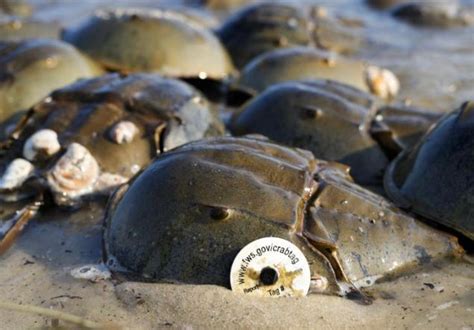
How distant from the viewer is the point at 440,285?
2.54m

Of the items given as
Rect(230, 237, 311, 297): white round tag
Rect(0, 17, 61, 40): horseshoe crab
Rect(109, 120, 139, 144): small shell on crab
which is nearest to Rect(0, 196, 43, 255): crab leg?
Rect(109, 120, 139, 144): small shell on crab

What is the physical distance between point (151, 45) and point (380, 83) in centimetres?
175

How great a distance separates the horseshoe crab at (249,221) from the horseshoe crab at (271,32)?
3253mm

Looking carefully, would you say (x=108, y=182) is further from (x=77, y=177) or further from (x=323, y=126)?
(x=323, y=126)

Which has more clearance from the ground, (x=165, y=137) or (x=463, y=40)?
(x=165, y=137)

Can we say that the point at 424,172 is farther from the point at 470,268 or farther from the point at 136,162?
the point at 136,162

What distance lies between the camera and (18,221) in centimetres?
304

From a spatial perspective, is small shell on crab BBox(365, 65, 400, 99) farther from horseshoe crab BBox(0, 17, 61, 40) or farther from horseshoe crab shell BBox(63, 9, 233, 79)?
horseshoe crab BBox(0, 17, 61, 40)

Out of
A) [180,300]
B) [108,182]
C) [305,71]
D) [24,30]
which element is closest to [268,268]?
[180,300]

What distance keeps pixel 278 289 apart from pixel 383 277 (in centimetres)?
44

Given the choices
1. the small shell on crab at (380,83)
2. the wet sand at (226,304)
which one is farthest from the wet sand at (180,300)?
the small shell on crab at (380,83)

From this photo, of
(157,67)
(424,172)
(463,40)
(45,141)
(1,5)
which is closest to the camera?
(424,172)

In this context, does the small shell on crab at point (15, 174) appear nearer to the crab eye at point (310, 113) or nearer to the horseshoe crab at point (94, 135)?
the horseshoe crab at point (94, 135)

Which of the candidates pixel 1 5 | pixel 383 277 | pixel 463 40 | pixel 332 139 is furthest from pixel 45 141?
pixel 1 5
